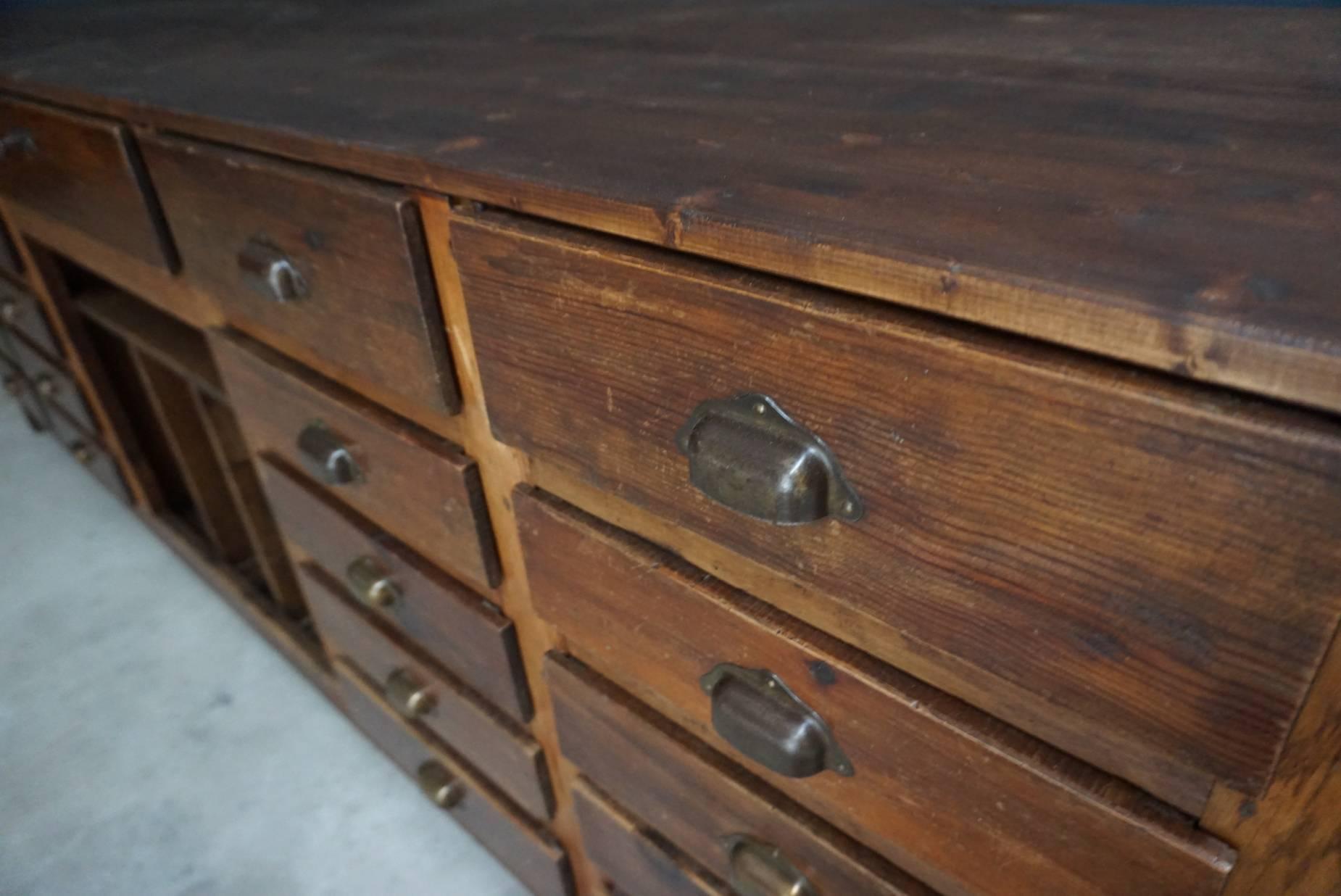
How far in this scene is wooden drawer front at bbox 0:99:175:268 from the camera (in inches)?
28.8

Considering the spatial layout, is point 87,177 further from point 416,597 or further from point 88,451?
point 88,451

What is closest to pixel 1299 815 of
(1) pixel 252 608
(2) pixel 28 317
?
(1) pixel 252 608

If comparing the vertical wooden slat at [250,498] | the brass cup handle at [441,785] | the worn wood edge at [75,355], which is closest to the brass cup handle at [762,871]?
the brass cup handle at [441,785]

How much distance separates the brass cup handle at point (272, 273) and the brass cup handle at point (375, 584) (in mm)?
242

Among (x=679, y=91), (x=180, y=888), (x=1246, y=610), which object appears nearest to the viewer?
(x=1246, y=610)

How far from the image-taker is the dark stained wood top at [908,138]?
28 cm

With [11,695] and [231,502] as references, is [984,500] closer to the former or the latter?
[231,502]

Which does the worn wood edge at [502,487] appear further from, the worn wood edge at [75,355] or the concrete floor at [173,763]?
the worn wood edge at [75,355]

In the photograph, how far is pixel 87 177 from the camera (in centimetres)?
80

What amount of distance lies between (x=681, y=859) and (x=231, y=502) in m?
0.93

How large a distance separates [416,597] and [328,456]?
14 cm

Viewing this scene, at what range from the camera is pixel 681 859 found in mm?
633

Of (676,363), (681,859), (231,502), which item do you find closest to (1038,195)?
(676,363)

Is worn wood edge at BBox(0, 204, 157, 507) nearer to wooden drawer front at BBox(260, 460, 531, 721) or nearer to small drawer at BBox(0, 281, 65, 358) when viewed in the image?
small drawer at BBox(0, 281, 65, 358)
